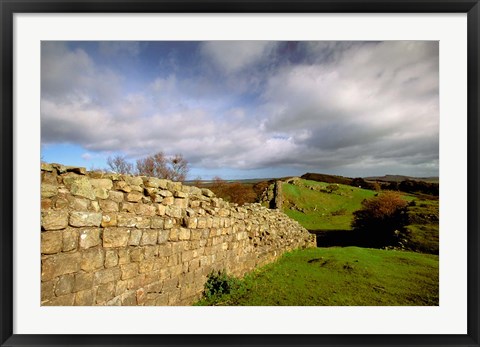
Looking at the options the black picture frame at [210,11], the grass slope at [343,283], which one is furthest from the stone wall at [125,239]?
the grass slope at [343,283]

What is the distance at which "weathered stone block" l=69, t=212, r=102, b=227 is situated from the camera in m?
2.92

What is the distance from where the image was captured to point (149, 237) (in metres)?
3.93

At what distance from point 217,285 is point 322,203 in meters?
17.6

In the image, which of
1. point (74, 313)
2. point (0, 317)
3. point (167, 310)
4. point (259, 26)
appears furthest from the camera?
point (167, 310)

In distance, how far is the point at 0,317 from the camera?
2.72 m

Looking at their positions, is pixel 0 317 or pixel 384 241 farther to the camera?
pixel 384 241

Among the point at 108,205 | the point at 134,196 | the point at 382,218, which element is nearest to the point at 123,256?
the point at 108,205


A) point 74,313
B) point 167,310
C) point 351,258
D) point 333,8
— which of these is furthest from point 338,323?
point 351,258

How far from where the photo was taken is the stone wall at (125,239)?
283 cm

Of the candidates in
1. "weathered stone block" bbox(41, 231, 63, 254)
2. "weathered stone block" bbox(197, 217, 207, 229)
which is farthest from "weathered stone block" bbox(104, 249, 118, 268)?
"weathered stone block" bbox(197, 217, 207, 229)

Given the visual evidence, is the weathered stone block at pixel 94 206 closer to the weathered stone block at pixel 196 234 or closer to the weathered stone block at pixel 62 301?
the weathered stone block at pixel 62 301

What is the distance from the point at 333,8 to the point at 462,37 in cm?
167

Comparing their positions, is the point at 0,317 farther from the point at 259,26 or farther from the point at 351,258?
the point at 351,258

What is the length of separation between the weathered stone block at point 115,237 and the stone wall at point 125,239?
0.04 ft
